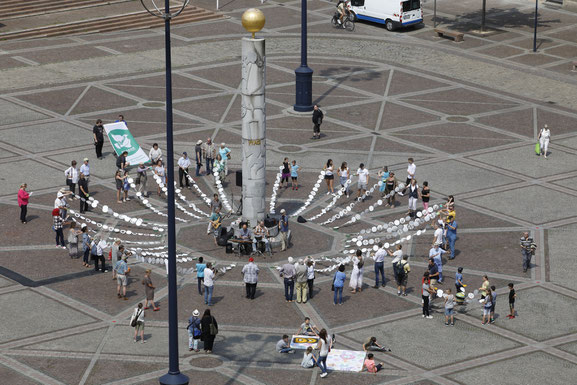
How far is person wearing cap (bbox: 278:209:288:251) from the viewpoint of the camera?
113 ft

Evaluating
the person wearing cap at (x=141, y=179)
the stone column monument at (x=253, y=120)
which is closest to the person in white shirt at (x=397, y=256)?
the stone column monument at (x=253, y=120)

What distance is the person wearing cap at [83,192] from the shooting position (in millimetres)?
37562

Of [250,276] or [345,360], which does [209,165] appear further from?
[345,360]

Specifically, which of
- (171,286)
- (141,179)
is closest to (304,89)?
(141,179)

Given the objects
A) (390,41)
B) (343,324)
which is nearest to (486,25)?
(390,41)

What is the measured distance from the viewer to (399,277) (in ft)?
103

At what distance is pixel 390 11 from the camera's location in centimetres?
6381

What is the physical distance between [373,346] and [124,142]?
18.1 metres

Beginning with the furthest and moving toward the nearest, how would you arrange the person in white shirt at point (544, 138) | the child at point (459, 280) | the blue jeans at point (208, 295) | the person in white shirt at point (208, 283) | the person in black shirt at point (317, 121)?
the person in black shirt at point (317, 121)
the person in white shirt at point (544, 138)
the child at point (459, 280)
the blue jeans at point (208, 295)
the person in white shirt at point (208, 283)

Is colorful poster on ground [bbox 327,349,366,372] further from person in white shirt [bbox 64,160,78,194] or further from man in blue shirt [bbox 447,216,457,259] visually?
person in white shirt [bbox 64,160,78,194]

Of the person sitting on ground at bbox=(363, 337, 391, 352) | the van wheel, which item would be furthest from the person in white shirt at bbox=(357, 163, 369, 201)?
the van wheel

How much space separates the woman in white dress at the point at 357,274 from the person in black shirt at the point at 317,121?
45.8ft

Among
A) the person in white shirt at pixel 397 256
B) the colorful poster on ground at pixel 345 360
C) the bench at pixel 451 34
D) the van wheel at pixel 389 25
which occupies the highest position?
the van wheel at pixel 389 25

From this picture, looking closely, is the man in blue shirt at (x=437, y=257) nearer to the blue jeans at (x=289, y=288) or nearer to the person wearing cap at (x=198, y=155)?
the blue jeans at (x=289, y=288)
